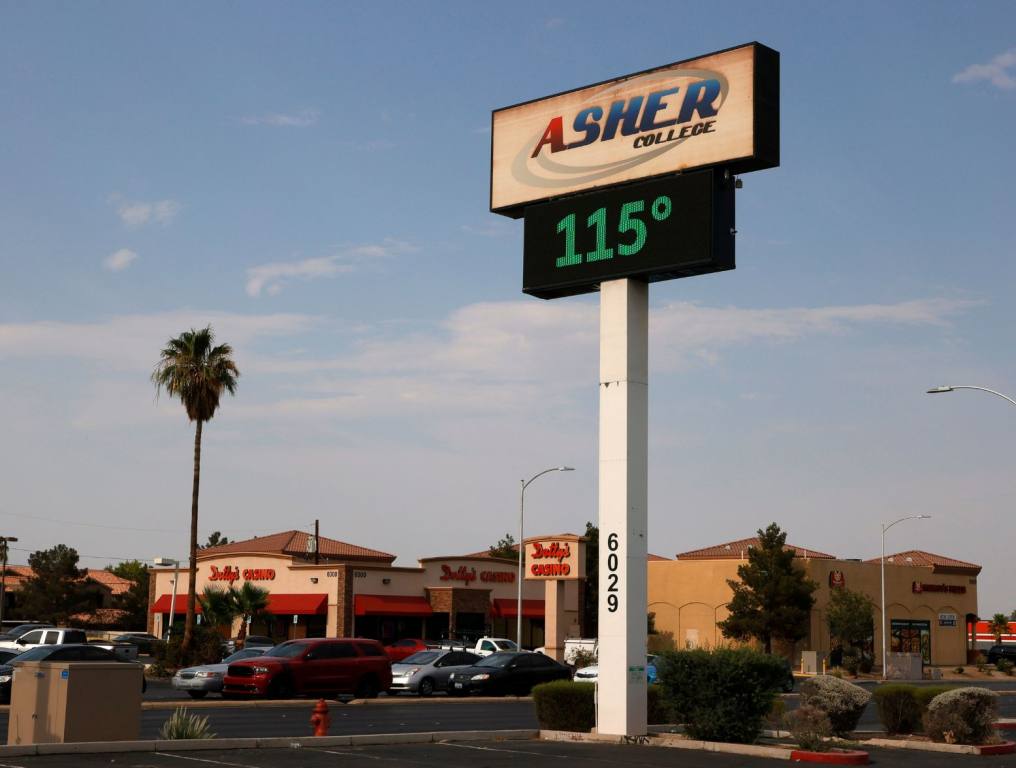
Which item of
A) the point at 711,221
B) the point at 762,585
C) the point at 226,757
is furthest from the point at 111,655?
the point at 762,585

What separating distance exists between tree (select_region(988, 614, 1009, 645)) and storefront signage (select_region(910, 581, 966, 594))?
12.3 m

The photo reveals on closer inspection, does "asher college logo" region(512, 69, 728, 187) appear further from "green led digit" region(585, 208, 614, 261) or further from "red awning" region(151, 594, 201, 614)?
"red awning" region(151, 594, 201, 614)

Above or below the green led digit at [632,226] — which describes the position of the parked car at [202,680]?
below

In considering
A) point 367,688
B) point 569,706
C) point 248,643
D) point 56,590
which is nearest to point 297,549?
point 248,643

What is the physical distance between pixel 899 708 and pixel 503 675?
57.2 feet

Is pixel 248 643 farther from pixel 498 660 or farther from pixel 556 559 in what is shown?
pixel 498 660

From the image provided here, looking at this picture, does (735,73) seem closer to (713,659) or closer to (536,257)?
(536,257)

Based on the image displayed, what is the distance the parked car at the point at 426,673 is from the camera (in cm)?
4000

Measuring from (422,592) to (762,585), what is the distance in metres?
18.7

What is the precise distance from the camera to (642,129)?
2488 cm

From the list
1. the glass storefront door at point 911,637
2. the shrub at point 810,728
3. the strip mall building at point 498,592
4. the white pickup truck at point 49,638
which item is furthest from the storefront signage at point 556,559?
the shrub at point 810,728

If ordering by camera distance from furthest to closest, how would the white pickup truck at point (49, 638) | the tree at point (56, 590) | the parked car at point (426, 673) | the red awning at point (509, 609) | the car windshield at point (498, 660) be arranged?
the tree at point (56, 590), the red awning at point (509, 609), the white pickup truck at point (49, 638), the car windshield at point (498, 660), the parked car at point (426, 673)

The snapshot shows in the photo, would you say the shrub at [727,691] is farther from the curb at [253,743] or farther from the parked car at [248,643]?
the parked car at [248,643]

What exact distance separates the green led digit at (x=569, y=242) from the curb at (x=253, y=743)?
9.06 metres
